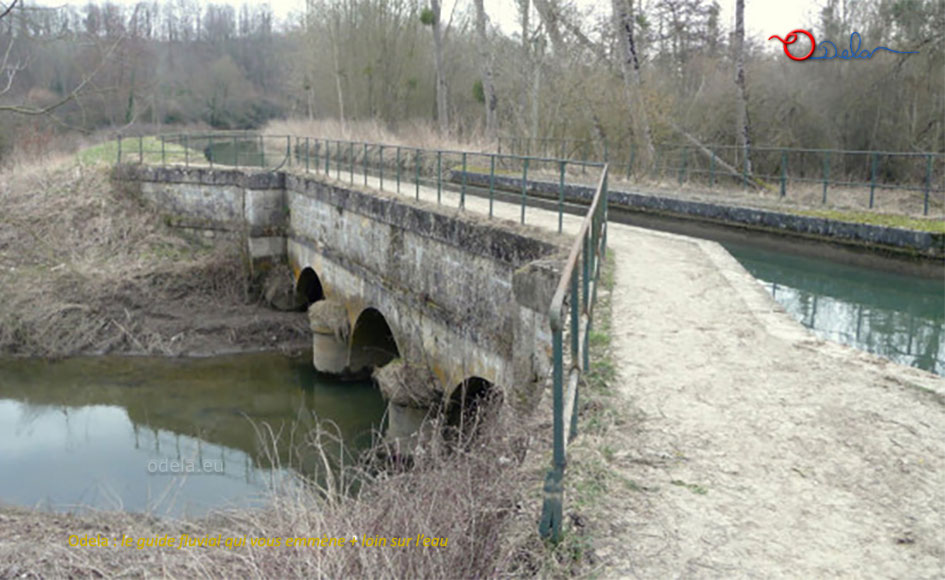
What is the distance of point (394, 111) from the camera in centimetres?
3400

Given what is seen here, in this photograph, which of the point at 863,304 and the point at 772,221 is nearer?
the point at 863,304

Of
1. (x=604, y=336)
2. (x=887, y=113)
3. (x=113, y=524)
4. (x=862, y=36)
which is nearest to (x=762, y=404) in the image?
(x=604, y=336)

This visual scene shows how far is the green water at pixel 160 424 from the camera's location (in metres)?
10.7

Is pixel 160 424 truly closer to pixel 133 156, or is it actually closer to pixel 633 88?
pixel 133 156

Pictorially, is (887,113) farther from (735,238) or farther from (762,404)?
(762,404)

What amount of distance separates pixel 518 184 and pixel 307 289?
5585mm

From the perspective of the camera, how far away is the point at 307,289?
18.7 m

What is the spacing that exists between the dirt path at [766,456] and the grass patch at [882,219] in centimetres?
697

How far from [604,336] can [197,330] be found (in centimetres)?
1310

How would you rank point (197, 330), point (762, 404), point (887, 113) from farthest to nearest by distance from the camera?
point (887, 113)
point (197, 330)
point (762, 404)

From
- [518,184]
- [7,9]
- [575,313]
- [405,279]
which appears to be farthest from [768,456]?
[518,184]

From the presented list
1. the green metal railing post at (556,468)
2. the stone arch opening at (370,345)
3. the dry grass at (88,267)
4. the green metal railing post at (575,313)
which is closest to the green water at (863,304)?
the green metal railing post at (575,313)

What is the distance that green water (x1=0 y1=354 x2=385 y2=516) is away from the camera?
10.7 m

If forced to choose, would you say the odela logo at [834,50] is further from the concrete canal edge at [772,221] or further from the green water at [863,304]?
the green water at [863,304]
